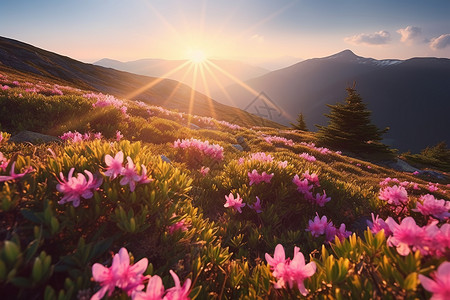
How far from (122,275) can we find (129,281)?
0.21 ft

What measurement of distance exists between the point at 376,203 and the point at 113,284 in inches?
165

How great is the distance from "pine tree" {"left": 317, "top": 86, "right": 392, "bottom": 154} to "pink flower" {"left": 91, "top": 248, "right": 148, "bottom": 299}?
3422 centimetres

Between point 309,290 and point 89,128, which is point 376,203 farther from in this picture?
point 89,128

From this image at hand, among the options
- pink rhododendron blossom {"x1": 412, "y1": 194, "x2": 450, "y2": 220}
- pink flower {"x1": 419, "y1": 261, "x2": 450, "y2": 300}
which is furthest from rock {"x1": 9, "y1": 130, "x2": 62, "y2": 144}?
pink rhododendron blossom {"x1": 412, "y1": 194, "x2": 450, "y2": 220}

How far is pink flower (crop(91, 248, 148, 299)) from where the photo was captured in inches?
57.2

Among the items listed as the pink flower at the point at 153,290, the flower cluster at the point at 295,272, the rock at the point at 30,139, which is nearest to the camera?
the pink flower at the point at 153,290

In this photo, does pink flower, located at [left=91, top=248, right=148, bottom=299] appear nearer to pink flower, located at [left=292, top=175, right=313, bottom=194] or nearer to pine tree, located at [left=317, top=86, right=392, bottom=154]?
pink flower, located at [left=292, top=175, right=313, bottom=194]

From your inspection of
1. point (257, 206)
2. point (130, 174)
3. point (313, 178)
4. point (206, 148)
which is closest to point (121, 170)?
point (130, 174)

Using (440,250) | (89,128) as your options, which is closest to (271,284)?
(440,250)

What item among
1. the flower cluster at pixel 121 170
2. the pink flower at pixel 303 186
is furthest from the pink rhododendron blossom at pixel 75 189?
the pink flower at pixel 303 186

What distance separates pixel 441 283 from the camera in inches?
47.3

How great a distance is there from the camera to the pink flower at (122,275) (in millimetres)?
1452

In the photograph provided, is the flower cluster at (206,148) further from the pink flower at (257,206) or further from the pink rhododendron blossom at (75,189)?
the pink rhododendron blossom at (75,189)

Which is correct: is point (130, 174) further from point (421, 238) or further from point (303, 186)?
point (303, 186)
